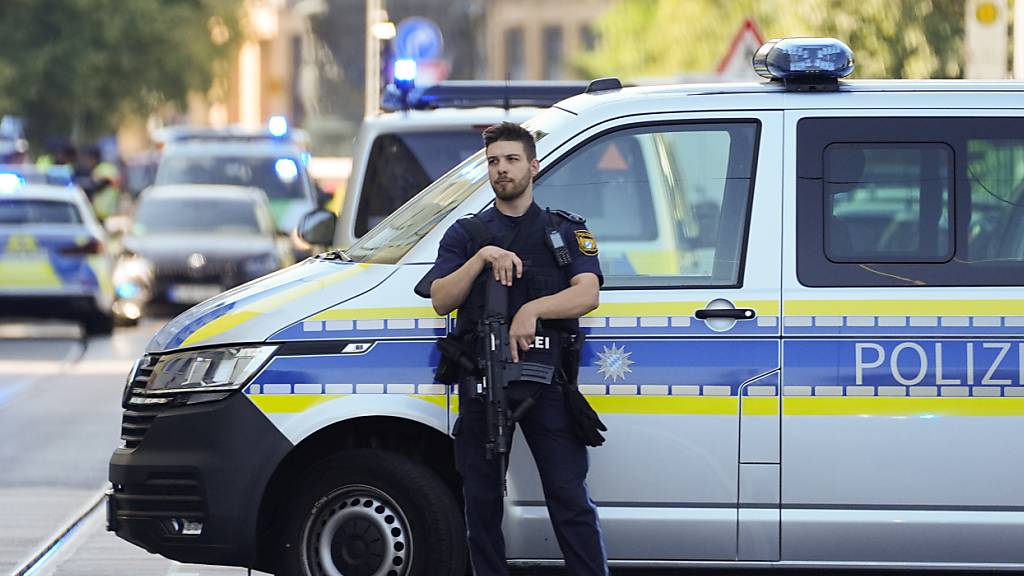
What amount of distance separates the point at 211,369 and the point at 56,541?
2576 mm

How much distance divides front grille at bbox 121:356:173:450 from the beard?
1279mm

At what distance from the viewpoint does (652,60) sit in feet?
134

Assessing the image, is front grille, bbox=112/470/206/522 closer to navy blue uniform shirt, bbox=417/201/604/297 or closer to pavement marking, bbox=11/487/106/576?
navy blue uniform shirt, bbox=417/201/604/297

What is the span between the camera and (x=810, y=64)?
21.3 feet

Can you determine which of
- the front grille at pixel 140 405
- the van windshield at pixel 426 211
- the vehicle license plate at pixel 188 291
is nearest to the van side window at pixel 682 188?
the van windshield at pixel 426 211

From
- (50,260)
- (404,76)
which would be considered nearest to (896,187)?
(404,76)

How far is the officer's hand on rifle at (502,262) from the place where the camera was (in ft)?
19.5

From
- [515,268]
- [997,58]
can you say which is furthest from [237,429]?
[997,58]

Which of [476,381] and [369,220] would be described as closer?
[476,381]

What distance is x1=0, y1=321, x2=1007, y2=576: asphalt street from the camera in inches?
320

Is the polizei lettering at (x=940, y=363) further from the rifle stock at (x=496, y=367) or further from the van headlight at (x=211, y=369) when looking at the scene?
the van headlight at (x=211, y=369)

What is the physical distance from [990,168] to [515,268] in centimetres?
159

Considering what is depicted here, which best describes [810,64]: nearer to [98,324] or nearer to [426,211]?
[426,211]

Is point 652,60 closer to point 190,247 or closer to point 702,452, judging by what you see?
point 190,247
